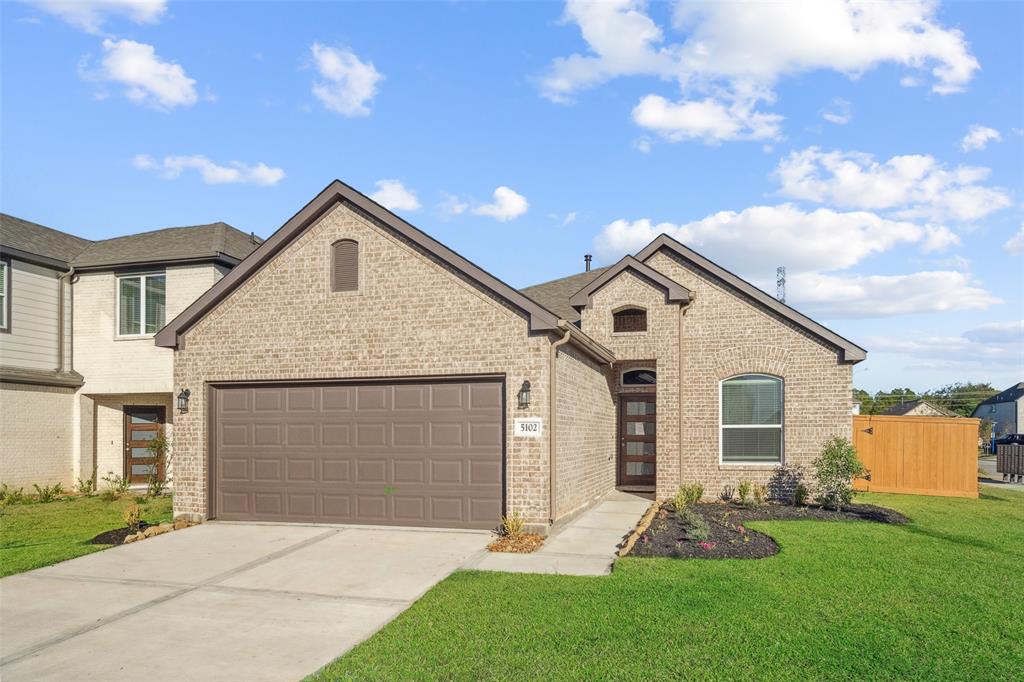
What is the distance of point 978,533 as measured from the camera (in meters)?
12.4

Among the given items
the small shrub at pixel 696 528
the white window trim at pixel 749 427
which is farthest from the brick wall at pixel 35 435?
the white window trim at pixel 749 427

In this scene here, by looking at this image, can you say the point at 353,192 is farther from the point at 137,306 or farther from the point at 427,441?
the point at 137,306

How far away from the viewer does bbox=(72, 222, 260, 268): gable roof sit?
18875 mm

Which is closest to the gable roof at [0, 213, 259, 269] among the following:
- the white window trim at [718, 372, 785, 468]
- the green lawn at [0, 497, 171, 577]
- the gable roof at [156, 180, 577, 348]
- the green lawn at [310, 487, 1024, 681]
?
the gable roof at [156, 180, 577, 348]

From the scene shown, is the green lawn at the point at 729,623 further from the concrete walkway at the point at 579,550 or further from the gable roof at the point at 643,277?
the gable roof at the point at 643,277

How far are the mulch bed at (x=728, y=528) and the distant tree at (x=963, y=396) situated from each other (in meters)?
79.1

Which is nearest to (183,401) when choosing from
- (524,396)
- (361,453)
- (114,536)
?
(114,536)

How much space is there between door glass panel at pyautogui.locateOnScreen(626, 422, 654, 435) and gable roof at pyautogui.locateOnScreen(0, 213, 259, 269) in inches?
431

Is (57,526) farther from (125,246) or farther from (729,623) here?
(729,623)

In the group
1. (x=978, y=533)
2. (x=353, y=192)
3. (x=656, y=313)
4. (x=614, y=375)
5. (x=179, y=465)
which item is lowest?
(x=978, y=533)

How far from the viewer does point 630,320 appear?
1764 cm

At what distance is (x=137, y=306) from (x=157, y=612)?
13475 mm

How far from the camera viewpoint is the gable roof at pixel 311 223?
483 inches

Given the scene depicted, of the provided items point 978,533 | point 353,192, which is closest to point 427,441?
point 353,192
